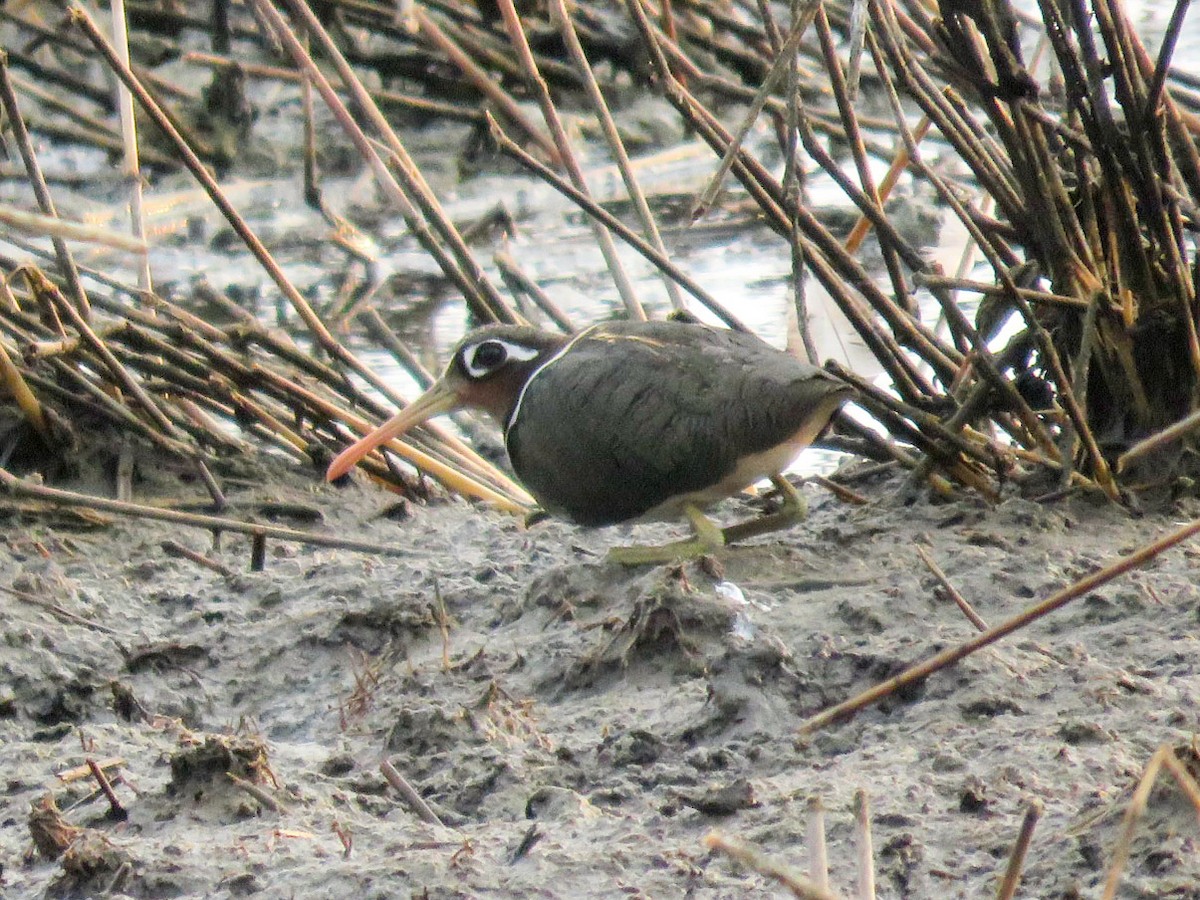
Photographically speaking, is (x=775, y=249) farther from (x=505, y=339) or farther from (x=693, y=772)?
(x=693, y=772)

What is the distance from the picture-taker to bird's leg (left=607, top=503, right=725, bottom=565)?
377 cm

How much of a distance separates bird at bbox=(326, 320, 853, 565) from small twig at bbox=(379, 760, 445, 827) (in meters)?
0.99

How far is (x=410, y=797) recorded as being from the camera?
2.86 metres

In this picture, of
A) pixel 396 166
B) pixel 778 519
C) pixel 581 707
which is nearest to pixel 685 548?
pixel 778 519

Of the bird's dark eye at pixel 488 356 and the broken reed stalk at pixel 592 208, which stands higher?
the broken reed stalk at pixel 592 208

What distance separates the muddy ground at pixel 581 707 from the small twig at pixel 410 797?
0.09 feet

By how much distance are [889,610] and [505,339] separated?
119cm

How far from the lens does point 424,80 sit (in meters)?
8.17

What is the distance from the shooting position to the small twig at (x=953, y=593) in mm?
3234

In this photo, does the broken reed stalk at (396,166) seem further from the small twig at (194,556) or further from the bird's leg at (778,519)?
the bird's leg at (778,519)

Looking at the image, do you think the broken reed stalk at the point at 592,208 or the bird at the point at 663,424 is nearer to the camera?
the bird at the point at 663,424

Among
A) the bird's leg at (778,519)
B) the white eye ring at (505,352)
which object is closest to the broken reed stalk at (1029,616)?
the bird's leg at (778,519)

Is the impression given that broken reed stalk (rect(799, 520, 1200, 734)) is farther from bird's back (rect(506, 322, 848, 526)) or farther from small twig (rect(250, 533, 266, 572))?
small twig (rect(250, 533, 266, 572))

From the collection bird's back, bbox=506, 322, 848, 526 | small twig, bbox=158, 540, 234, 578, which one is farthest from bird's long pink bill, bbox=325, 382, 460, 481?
bird's back, bbox=506, 322, 848, 526
